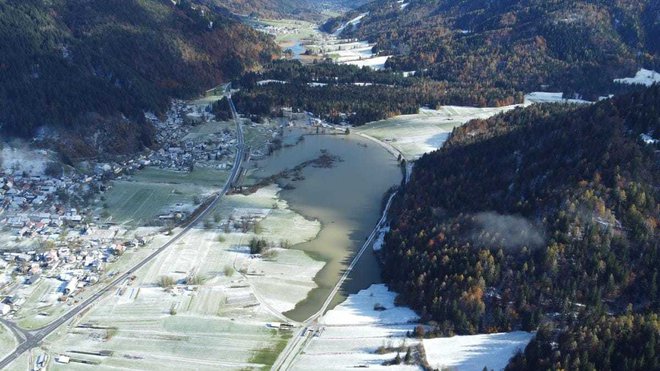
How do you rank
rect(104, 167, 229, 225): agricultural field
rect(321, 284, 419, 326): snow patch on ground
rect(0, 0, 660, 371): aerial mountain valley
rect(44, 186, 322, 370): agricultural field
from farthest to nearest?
rect(104, 167, 229, 225): agricultural field
rect(321, 284, 419, 326): snow patch on ground
rect(0, 0, 660, 371): aerial mountain valley
rect(44, 186, 322, 370): agricultural field

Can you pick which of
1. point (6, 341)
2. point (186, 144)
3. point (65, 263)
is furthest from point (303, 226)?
point (186, 144)

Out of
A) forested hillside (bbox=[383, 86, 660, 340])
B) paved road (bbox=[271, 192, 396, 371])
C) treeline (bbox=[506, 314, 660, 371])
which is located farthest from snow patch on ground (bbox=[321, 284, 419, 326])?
treeline (bbox=[506, 314, 660, 371])

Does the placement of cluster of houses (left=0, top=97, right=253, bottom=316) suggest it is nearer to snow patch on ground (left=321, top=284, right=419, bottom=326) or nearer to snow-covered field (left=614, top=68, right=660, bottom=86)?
snow patch on ground (left=321, top=284, right=419, bottom=326)

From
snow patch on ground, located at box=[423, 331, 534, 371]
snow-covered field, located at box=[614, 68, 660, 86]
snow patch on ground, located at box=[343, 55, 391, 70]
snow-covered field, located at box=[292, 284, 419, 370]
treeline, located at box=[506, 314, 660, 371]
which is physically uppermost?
snow patch on ground, located at box=[343, 55, 391, 70]

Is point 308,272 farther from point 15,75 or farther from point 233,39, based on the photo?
point 233,39

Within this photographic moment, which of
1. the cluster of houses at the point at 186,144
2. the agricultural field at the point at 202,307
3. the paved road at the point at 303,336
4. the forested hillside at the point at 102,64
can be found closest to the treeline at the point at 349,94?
the cluster of houses at the point at 186,144

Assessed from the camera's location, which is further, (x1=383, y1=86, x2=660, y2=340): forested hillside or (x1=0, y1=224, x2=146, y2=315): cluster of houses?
(x1=0, y1=224, x2=146, y2=315): cluster of houses
